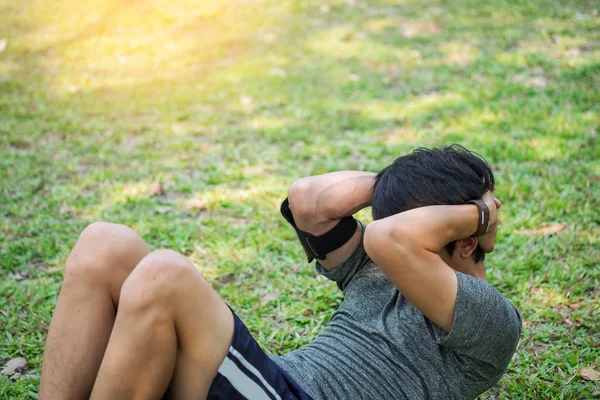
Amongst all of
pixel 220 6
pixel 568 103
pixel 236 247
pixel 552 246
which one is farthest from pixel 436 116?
pixel 220 6

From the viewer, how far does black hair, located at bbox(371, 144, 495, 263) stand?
6.52ft

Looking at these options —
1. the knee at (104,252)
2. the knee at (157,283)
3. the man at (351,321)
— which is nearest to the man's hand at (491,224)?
the man at (351,321)

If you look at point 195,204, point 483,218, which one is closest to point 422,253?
point 483,218

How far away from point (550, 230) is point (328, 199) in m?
1.77

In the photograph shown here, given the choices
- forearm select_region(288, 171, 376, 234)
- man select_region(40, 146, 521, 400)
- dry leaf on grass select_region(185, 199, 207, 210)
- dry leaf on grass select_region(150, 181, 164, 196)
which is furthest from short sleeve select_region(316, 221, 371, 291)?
dry leaf on grass select_region(150, 181, 164, 196)

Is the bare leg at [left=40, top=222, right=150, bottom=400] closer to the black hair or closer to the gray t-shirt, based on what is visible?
the gray t-shirt

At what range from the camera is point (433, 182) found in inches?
79.1

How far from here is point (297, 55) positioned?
6.94 metres

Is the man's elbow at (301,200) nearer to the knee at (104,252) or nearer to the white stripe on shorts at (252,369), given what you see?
the knee at (104,252)

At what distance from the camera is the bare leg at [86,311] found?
A: 190cm

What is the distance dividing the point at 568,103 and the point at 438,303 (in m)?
3.78

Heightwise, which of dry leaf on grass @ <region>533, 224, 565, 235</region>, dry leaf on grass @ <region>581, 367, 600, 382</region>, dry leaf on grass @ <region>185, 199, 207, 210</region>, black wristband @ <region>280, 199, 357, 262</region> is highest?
black wristband @ <region>280, 199, 357, 262</region>

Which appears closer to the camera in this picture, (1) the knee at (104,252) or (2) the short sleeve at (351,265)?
(1) the knee at (104,252)

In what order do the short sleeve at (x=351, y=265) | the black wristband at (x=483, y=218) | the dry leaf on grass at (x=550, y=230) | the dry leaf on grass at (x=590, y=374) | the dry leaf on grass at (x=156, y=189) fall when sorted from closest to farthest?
1. the black wristband at (x=483, y=218)
2. the short sleeve at (x=351, y=265)
3. the dry leaf on grass at (x=590, y=374)
4. the dry leaf on grass at (x=550, y=230)
5. the dry leaf on grass at (x=156, y=189)
